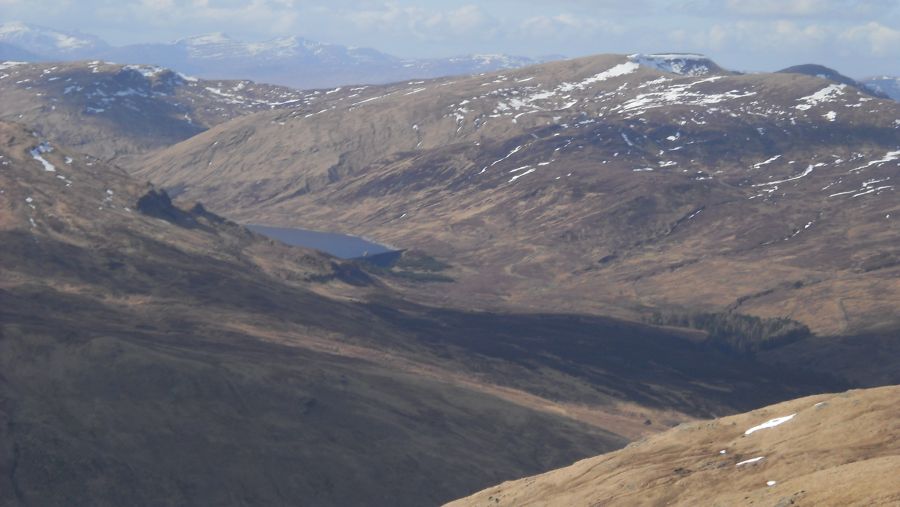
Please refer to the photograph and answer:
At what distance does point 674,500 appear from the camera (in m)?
81.4

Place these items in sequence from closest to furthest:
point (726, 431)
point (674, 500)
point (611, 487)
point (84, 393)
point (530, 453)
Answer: point (674, 500), point (611, 487), point (726, 431), point (84, 393), point (530, 453)

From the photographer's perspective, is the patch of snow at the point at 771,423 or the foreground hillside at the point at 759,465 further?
the patch of snow at the point at 771,423

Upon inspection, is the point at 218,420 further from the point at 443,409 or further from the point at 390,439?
the point at 443,409

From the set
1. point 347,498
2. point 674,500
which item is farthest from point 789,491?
point 347,498

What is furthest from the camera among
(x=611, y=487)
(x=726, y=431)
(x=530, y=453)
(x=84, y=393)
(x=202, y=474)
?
(x=530, y=453)

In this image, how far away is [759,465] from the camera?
82312mm

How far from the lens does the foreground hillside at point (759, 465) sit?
226 feet

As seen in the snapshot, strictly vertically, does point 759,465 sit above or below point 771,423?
above

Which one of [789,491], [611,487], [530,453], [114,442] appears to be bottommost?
[530,453]

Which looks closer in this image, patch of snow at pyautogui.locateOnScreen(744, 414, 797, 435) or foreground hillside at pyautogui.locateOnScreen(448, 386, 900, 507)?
foreground hillside at pyautogui.locateOnScreen(448, 386, 900, 507)

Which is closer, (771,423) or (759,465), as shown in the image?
(759,465)

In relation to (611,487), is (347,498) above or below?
below

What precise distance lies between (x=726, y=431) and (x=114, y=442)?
79.0 metres

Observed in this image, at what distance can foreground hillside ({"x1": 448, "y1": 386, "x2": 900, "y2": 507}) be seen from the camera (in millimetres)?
68938
